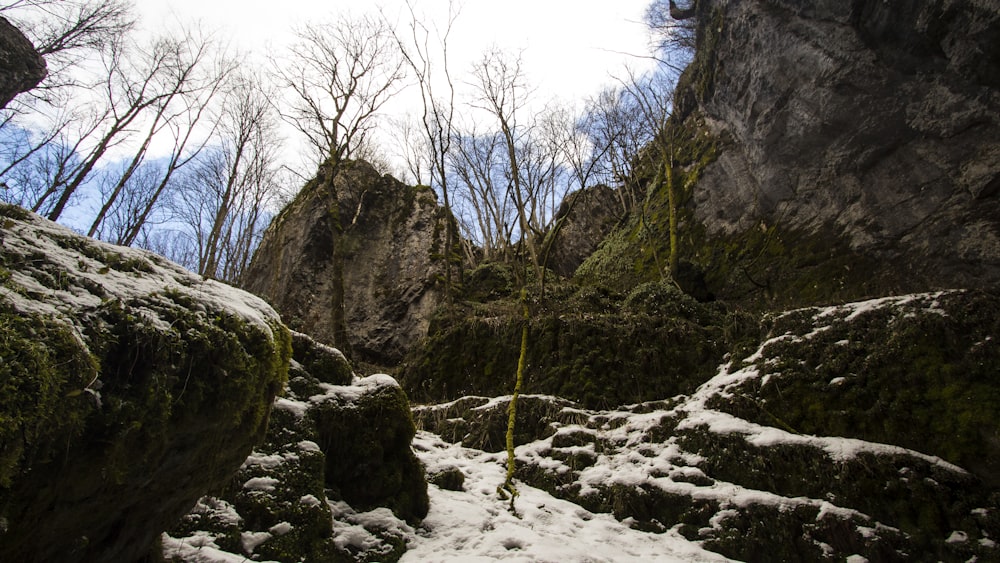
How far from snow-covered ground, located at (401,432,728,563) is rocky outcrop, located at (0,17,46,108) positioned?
1251 centimetres

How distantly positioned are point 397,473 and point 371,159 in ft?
64.2

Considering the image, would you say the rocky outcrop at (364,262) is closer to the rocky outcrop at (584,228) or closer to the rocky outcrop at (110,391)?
the rocky outcrop at (584,228)

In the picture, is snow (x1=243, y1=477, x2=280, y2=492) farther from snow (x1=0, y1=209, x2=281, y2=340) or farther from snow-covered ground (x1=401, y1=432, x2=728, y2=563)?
snow (x1=0, y1=209, x2=281, y2=340)

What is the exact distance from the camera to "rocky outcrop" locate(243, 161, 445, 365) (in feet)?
49.8

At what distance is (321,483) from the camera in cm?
419

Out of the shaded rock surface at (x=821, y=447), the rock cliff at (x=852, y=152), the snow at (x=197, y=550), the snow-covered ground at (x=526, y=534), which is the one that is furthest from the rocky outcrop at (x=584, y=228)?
the snow at (x=197, y=550)

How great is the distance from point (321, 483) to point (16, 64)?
13045 millimetres

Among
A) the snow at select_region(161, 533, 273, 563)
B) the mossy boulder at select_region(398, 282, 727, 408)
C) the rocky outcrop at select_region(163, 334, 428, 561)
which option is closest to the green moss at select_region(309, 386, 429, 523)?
the rocky outcrop at select_region(163, 334, 428, 561)

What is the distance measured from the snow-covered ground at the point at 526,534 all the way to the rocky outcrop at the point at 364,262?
370 inches

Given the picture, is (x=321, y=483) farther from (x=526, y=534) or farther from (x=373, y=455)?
(x=526, y=534)

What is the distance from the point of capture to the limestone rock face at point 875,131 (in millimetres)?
7988

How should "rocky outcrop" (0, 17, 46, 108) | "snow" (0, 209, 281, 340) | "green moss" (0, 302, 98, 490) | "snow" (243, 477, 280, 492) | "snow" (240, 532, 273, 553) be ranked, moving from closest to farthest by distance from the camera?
1. "green moss" (0, 302, 98, 490)
2. "snow" (0, 209, 281, 340)
3. "snow" (240, 532, 273, 553)
4. "snow" (243, 477, 280, 492)
5. "rocky outcrop" (0, 17, 46, 108)

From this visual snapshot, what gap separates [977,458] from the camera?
4.52 m

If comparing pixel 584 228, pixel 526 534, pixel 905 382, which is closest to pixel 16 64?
pixel 526 534
